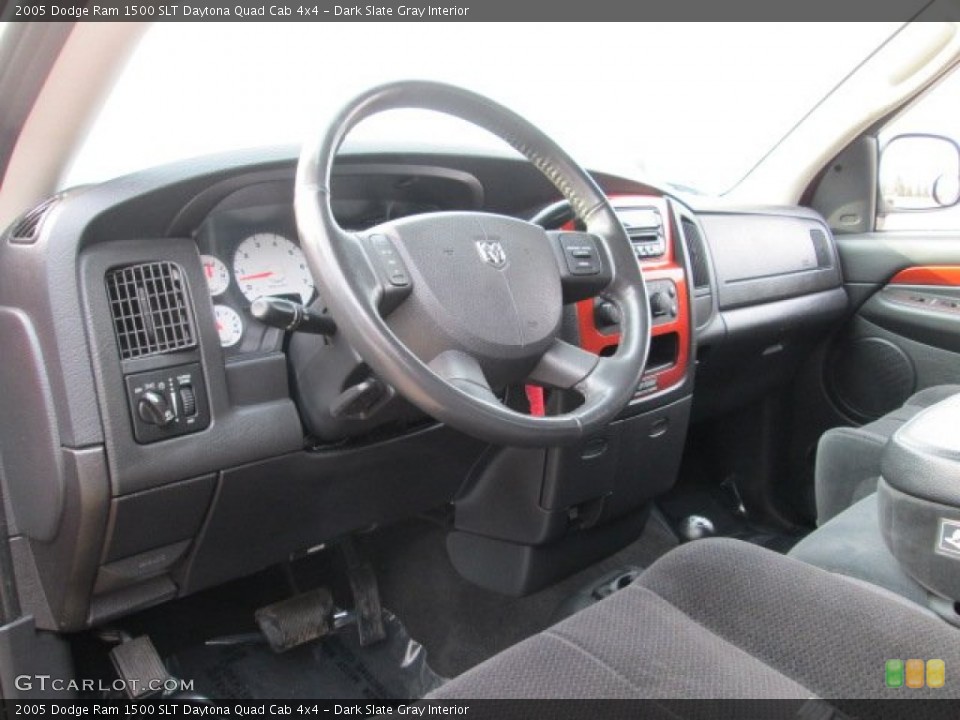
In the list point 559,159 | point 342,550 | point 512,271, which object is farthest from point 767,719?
point 342,550

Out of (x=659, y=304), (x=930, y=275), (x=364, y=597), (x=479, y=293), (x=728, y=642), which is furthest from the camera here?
(x=930, y=275)

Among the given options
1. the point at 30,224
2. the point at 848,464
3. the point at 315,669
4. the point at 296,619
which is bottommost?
the point at 315,669

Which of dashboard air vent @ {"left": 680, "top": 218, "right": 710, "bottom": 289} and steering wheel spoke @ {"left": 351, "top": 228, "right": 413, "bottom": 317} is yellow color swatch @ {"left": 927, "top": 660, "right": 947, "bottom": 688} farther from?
dashboard air vent @ {"left": 680, "top": 218, "right": 710, "bottom": 289}

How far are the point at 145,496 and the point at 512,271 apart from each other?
64 cm

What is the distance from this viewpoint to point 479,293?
1135mm

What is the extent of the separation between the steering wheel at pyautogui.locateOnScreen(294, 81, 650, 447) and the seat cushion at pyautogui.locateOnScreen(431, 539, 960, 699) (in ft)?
0.81

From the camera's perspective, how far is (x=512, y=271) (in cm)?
120

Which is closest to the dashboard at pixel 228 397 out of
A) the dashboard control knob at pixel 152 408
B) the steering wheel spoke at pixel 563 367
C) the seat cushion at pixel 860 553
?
the dashboard control knob at pixel 152 408

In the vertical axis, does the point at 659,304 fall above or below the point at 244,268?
below

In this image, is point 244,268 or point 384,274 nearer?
point 384,274

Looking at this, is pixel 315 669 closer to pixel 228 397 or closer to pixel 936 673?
pixel 228 397

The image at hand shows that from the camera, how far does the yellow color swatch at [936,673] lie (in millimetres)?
885

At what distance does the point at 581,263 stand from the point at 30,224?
2.72 feet

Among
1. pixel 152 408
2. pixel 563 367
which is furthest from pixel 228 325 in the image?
pixel 563 367
